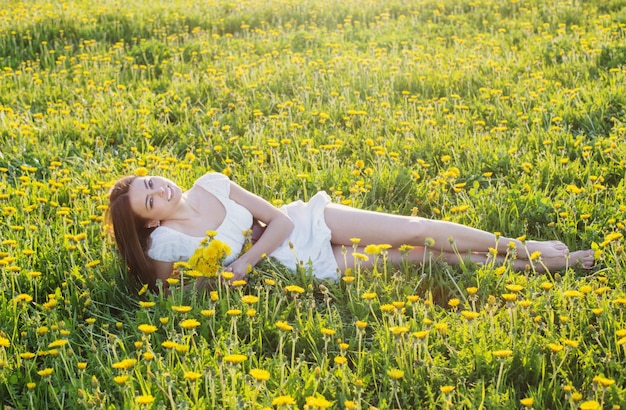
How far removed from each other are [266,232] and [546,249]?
1.33m

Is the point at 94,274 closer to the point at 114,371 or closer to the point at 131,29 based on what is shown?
the point at 114,371

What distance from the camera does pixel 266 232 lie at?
12.2 feet

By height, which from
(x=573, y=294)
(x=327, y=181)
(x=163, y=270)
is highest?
(x=573, y=294)

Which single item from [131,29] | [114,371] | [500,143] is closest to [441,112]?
[500,143]

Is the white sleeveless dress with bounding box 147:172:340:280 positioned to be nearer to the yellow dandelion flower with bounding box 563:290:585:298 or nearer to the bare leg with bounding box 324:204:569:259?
the bare leg with bounding box 324:204:569:259

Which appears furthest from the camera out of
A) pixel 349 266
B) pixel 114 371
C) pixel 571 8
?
pixel 571 8

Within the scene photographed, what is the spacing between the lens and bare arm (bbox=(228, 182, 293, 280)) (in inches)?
141

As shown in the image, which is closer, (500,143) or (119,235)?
(119,235)

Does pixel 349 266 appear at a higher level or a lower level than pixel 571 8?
lower

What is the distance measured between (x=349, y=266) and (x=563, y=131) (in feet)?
6.65

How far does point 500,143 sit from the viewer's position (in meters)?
4.96

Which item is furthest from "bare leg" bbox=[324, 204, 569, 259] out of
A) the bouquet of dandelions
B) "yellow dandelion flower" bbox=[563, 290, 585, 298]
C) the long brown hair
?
the long brown hair

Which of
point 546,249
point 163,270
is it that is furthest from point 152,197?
point 546,249

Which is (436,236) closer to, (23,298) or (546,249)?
(546,249)
